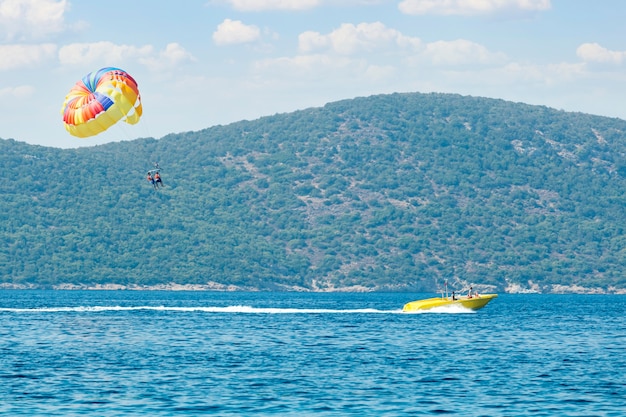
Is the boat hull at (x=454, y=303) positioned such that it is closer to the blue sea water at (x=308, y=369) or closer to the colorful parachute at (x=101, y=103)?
the blue sea water at (x=308, y=369)

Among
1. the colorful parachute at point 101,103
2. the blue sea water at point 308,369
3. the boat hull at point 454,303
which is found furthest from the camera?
the boat hull at point 454,303

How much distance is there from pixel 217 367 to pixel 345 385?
10.4 meters

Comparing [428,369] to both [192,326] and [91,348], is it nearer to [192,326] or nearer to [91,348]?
[91,348]

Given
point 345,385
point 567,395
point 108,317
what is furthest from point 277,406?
point 108,317

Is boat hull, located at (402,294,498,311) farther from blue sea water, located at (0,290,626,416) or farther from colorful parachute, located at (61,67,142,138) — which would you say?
colorful parachute, located at (61,67,142,138)

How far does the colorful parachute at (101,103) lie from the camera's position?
82875 millimetres

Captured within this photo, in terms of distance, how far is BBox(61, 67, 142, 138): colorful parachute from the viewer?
82.9m

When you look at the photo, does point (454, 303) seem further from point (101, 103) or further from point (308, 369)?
point (308, 369)

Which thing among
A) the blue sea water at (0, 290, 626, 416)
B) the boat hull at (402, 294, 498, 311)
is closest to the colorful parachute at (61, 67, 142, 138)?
the blue sea water at (0, 290, 626, 416)

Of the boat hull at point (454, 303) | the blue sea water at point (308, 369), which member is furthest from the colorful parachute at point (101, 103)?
the boat hull at point (454, 303)

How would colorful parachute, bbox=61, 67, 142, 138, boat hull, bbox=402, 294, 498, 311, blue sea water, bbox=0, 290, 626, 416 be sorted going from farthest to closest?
boat hull, bbox=402, 294, 498, 311, colorful parachute, bbox=61, 67, 142, 138, blue sea water, bbox=0, 290, 626, 416

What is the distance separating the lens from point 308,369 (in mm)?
61656

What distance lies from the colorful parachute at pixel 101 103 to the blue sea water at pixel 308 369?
51.2 feet

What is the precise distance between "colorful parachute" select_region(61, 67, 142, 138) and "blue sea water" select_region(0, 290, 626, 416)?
1560 cm
